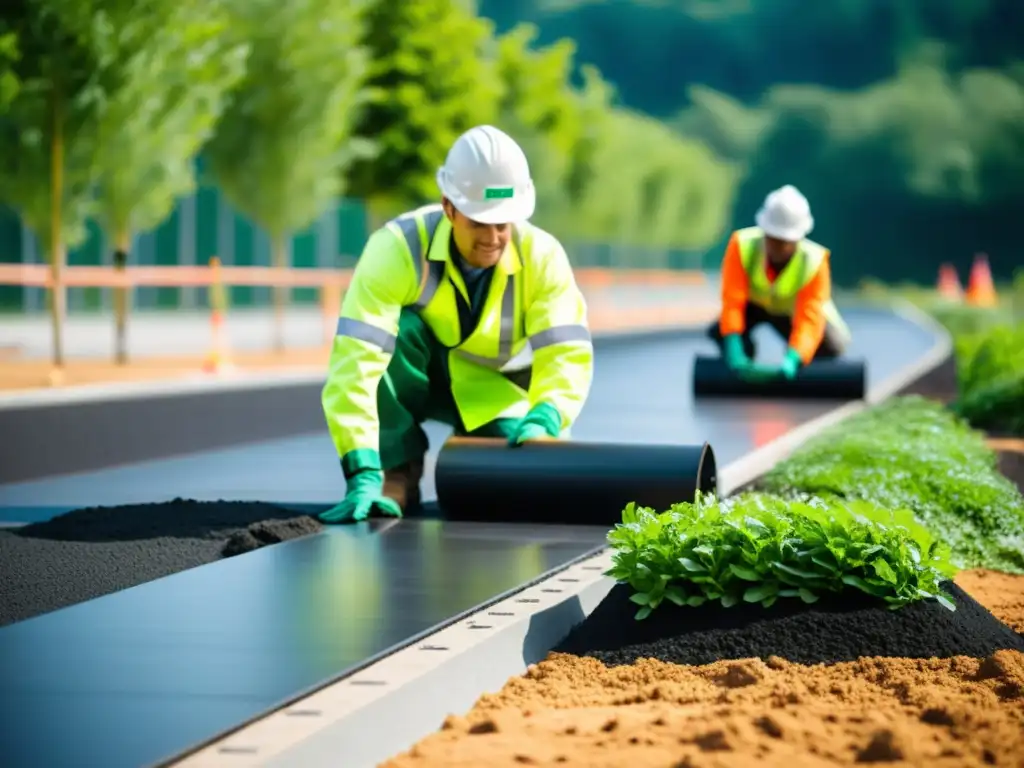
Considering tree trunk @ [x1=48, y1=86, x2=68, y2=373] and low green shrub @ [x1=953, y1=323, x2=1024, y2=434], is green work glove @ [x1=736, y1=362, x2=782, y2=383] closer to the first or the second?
low green shrub @ [x1=953, y1=323, x2=1024, y2=434]

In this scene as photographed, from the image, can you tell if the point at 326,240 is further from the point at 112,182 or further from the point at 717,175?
the point at 717,175

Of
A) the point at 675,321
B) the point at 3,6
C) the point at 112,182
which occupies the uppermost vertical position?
the point at 3,6

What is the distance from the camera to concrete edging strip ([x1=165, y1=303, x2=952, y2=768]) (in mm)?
4859

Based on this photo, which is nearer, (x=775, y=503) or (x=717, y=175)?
(x=775, y=503)

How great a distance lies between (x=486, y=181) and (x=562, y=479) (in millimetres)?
1464

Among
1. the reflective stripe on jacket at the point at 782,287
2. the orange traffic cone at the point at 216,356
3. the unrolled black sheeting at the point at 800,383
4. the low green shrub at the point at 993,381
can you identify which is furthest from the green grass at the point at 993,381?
the orange traffic cone at the point at 216,356

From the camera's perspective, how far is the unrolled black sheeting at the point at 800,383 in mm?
18125

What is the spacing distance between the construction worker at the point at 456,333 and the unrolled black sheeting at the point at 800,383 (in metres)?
8.30

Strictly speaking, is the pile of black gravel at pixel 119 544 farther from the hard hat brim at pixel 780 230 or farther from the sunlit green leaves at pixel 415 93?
the sunlit green leaves at pixel 415 93

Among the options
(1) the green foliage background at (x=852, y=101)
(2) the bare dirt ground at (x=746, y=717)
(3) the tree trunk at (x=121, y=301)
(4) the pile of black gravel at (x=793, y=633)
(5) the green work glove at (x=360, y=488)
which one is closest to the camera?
(2) the bare dirt ground at (x=746, y=717)

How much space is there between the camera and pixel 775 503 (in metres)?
7.00

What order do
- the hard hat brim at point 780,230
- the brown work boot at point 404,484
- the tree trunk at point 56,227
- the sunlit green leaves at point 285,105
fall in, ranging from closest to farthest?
the brown work boot at point 404,484
the hard hat brim at point 780,230
the tree trunk at point 56,227
the sunlit green leaves at point 285,105

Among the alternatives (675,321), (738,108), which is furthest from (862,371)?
(738,108)

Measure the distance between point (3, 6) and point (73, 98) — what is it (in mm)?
1200
